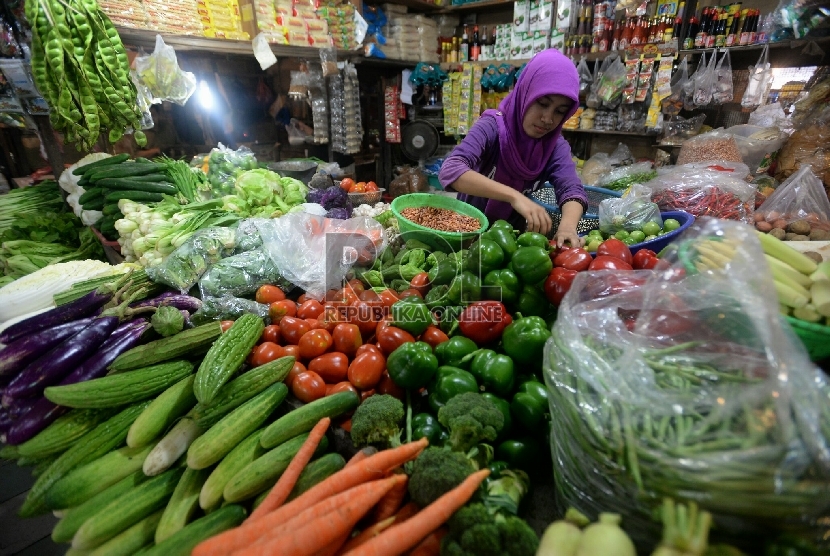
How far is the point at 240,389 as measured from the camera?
1.38 m

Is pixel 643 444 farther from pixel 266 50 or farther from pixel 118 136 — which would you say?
pixel 266 50

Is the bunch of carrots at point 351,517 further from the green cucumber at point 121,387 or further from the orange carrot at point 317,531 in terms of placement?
the green cucumber at point 121,387

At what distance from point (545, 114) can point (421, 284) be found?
4.92 feet

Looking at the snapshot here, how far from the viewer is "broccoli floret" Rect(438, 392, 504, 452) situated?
1067 millimetres

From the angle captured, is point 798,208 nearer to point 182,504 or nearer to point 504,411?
point 504,411

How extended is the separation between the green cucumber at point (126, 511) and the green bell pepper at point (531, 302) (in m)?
1.39

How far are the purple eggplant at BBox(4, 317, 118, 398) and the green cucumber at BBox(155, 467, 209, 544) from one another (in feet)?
2.29

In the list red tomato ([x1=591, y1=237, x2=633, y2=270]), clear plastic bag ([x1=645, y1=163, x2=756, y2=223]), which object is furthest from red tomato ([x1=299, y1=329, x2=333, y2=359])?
clear plastic bag ([x1=645, y1=163, x2=756, y2=223])

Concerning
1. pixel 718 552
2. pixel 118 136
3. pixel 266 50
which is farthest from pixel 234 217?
pixel 718 552

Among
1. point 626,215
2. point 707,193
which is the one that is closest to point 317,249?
point 626,215

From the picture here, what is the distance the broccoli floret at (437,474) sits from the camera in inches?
38.2

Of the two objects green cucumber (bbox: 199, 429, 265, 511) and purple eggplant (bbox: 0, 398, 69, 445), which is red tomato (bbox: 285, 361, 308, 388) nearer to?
green cucumber (bbox: 199, 429, 265, 511)

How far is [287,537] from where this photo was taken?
907mm

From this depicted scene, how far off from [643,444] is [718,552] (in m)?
0.20
